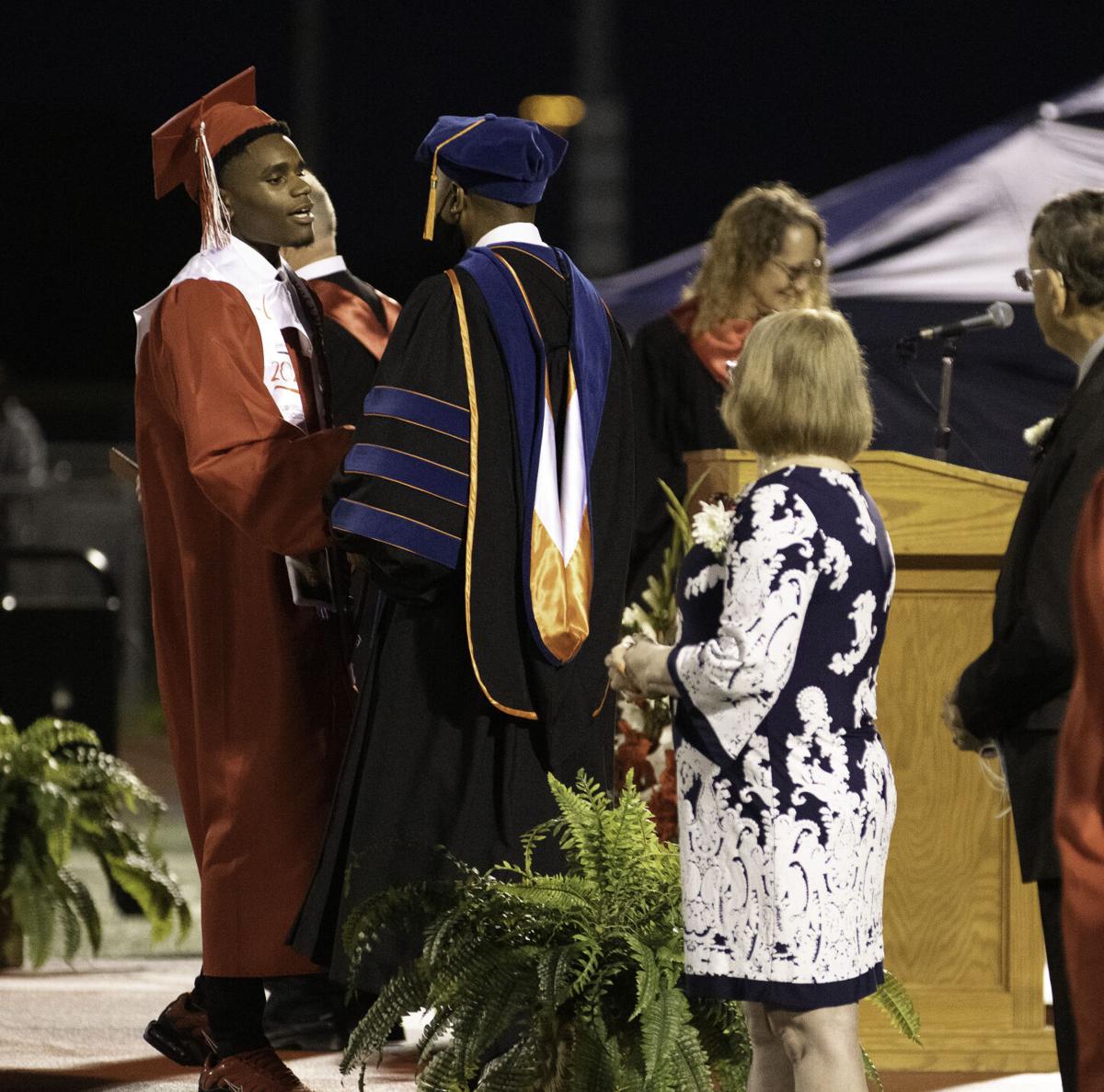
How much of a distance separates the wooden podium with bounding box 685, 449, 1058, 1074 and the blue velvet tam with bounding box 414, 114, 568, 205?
3.30ft

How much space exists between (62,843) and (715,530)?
3312 mm

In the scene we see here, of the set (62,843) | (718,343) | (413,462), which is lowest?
(62,843)

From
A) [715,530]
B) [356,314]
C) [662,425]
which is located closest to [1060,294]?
[715,530]

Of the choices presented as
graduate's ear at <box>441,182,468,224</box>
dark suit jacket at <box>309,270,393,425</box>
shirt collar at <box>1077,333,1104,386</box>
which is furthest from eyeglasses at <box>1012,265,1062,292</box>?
dark suit jacket at <box>309,270,393,425</box>

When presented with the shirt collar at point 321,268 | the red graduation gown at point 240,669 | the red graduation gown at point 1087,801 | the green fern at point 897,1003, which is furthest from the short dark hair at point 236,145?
the red graduation gown at point 1087,801

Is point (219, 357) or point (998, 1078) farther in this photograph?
point (998, 1078)

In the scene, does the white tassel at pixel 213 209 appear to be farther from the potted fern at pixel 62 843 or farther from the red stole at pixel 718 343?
the red stole at pixel 718 343

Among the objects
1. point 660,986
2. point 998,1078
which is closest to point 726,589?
point 660,986

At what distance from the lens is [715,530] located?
11.3 ft

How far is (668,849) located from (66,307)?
27.0 meters

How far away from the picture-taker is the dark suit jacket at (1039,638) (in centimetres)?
339

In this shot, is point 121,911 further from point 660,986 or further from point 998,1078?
point 660,986

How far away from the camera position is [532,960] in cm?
384

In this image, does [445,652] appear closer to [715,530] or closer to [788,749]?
[715,530]
